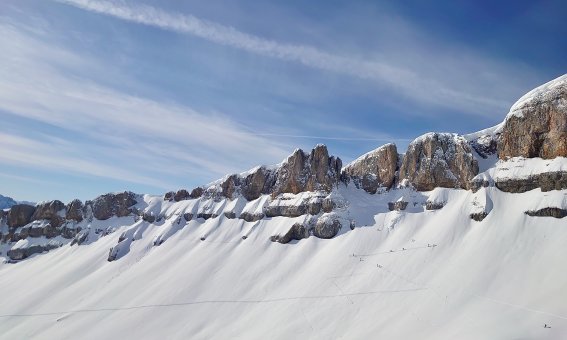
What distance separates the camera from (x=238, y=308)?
62.0m

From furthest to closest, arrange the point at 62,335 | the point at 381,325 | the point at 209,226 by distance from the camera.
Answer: the point at 209,226, the point at 62,335, the point at 381,325

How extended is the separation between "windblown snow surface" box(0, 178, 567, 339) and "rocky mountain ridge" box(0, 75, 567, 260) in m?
2.16

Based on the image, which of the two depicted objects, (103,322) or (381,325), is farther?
(103,322)

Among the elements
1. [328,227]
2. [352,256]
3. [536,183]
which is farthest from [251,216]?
[536,183]

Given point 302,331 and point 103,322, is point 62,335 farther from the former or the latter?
point 302,331

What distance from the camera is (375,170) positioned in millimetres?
82562

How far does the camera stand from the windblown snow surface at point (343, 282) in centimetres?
4584

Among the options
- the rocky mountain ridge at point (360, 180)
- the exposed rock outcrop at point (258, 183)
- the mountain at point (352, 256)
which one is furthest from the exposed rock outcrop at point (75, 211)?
the exposed rock outcrop at point (258, 183)

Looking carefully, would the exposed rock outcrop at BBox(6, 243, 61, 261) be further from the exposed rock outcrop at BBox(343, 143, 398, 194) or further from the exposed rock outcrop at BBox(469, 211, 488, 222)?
the exposed rock outcrop at BBox(469, 211, 488, 222)

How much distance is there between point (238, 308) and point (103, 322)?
24.4 metres

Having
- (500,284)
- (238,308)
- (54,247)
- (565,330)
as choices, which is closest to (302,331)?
(238,308)

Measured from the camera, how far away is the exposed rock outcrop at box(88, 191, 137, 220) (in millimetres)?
118000

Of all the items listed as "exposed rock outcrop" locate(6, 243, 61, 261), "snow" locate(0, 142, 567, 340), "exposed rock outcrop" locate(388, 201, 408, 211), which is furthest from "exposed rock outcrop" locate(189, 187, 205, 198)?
"exposed rock outcrop" locate(388, 201, 408, 211)

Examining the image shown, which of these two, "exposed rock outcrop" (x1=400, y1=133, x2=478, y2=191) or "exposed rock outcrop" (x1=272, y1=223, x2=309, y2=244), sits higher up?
"exposed rock outcrop" (x1=400, y1=133, x2=478, y2=191)
